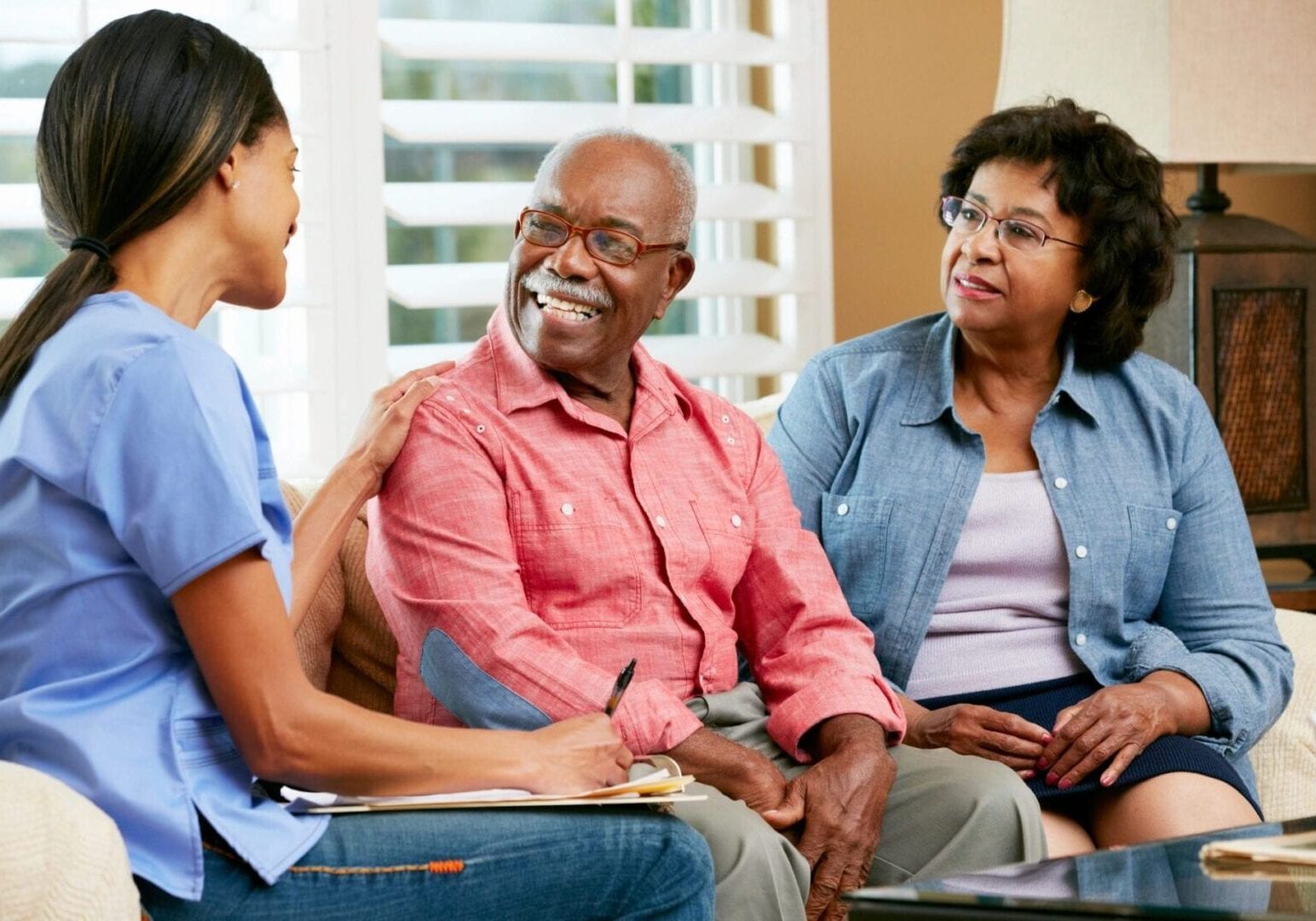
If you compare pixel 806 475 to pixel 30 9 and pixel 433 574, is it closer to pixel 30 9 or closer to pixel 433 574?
pixel 433 574


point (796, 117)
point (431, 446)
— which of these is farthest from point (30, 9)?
point (796, 117)

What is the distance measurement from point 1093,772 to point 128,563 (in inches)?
47.9

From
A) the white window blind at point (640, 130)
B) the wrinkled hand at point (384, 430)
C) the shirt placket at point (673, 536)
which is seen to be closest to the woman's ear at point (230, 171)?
the wrinkled hand at point (384, 430)

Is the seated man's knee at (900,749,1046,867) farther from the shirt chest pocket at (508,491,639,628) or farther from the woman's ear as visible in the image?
the woman's ear

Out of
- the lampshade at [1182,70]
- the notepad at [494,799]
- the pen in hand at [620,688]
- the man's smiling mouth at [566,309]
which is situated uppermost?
the lampshade at [1182,70]

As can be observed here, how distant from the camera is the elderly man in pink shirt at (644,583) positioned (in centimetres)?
189

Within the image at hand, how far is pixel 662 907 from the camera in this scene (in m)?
1.59

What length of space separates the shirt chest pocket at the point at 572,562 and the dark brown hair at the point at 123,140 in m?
0.60

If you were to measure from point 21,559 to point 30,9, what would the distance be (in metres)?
1.37

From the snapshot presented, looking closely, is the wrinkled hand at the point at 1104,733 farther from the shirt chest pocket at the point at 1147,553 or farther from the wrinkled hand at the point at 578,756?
the wrinkled hand at the point at 578,756

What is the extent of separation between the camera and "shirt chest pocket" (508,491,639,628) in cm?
199

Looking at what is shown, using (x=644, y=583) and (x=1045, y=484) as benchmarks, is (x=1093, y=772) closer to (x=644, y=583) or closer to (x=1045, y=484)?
(x=1045, y=484)

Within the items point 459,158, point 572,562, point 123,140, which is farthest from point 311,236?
point 123,140

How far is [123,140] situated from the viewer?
4.96ft
